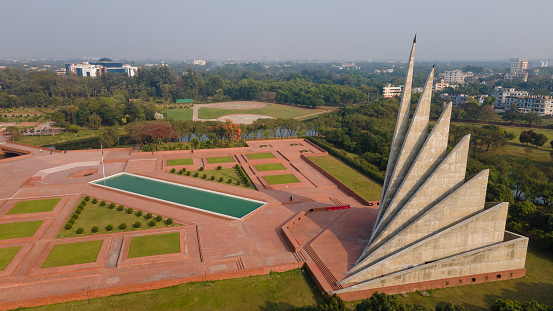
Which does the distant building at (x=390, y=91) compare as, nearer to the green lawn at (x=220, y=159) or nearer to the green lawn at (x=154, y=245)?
the green lawn at (x=220, y=159)

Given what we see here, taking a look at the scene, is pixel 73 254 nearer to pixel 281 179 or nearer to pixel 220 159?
pixel 281 179

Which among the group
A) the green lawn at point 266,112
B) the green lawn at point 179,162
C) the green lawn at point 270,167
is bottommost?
the green lawn at point 179,162

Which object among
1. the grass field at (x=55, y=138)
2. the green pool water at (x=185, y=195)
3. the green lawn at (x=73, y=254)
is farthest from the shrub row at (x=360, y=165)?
the grass field at (x=55, y=138)

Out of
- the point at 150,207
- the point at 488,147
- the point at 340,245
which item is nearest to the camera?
the point at 340,245

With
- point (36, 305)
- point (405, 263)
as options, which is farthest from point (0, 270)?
point (405, 263)

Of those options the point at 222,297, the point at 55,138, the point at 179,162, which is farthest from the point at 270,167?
the point at 55,138

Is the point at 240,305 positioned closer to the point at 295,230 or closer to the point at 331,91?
the point at 295,230

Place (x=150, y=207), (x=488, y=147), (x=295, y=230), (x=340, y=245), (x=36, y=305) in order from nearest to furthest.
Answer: (x=36, y=305) → (x=340, y=245) → (x=295, y=230) → (x=150, y=207) → (x=488, y=147)
